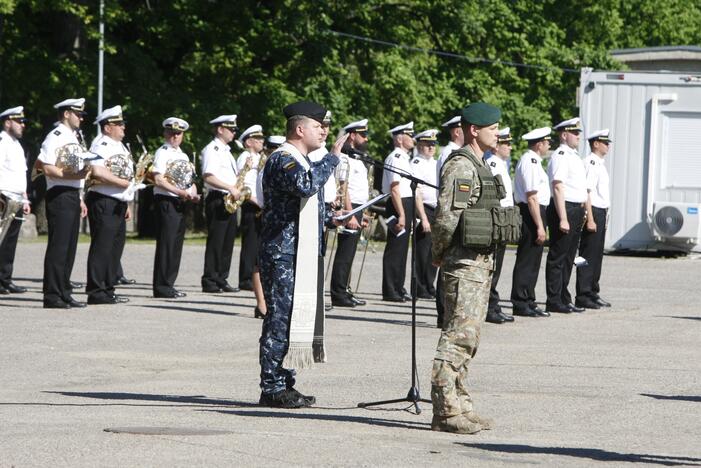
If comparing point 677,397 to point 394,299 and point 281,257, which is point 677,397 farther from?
point 394,299

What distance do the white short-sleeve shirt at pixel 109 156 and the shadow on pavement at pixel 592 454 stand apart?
855cm

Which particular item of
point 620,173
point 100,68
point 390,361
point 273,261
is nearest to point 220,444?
point 273,261

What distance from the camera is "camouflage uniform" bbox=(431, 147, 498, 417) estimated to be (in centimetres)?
835

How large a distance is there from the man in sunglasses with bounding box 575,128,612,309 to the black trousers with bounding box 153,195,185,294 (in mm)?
4732

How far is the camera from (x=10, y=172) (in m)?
16.3

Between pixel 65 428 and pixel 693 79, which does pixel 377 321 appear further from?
pixel 693 79

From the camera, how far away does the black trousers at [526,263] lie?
50.9 feet

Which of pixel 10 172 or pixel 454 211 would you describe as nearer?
pixel 454 211

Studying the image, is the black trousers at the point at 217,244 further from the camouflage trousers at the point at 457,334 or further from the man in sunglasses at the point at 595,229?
the camouflage trousers at the point at 457,334

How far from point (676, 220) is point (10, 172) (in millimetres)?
12743

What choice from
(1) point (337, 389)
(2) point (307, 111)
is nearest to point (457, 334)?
(2) point (307, 111)

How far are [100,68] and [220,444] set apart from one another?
25.1 m

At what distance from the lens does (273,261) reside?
918cm

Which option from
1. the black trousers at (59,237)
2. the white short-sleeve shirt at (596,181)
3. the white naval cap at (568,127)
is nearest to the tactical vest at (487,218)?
the black trousers at (59,237)
